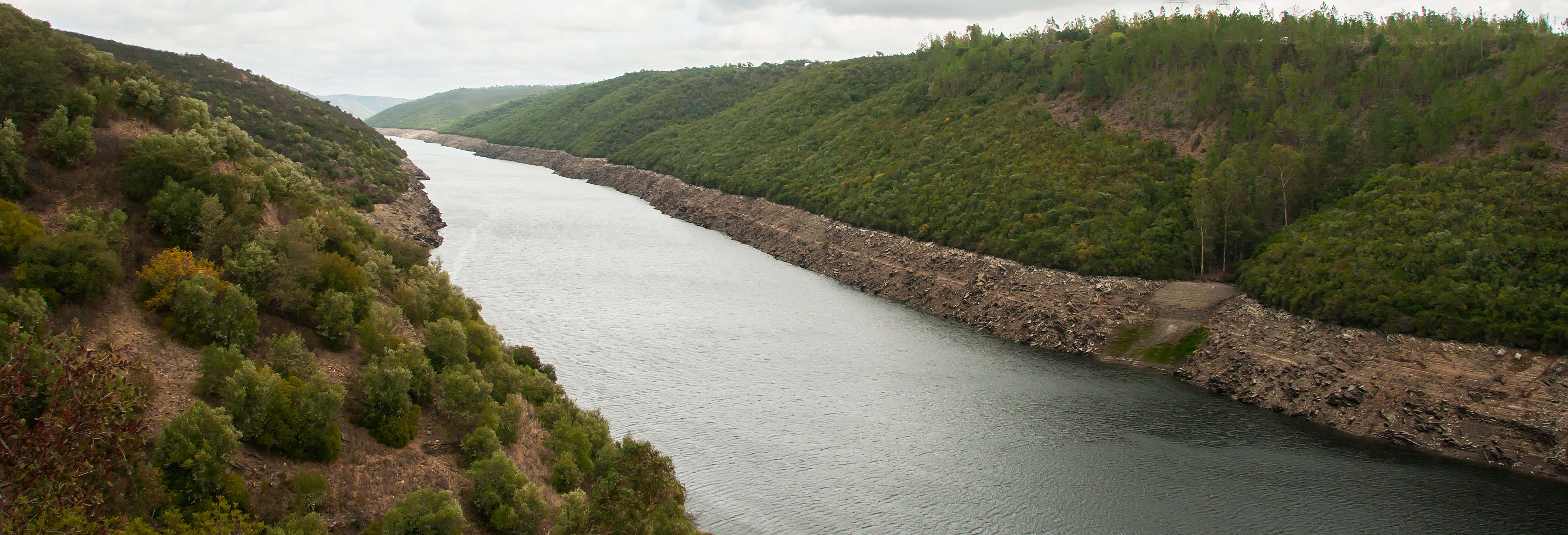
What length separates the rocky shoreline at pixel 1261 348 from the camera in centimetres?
3161

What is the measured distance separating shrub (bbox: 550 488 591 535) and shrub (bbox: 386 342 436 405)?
16.1ft

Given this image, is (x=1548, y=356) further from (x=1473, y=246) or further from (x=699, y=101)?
(x=699, y=101)

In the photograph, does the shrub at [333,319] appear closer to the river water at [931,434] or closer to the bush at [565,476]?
the bush at [565,476]

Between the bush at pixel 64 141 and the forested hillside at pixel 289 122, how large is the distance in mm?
35646

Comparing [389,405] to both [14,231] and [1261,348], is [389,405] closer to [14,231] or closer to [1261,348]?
[14,231]

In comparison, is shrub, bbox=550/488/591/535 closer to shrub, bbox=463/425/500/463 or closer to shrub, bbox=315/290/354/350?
shrub, bbox=463/425/500/463

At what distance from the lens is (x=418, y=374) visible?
23266 mm

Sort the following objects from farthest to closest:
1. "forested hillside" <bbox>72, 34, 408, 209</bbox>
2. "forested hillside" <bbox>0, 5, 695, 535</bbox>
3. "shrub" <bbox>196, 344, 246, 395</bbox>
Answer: "forested hillside" <bbox>72, 34, 408, 209</bbox> < "shrub" <bbox>196, 344, 246, 395</bbox> < "forested hillside" <bbox>0, 5, 695, 535</bbox>

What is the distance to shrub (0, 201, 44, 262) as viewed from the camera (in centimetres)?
1872

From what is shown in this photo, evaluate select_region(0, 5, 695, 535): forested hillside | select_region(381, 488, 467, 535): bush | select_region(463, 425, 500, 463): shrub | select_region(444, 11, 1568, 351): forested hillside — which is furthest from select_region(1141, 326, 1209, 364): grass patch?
select_region(381, 488, 467, 535): bush

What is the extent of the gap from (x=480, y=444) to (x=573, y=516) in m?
4.33

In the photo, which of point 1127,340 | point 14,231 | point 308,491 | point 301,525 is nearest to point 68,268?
point 14,231

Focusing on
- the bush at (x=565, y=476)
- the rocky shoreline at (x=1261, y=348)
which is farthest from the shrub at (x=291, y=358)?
the rocky shoreline at (x=1261, y=348)

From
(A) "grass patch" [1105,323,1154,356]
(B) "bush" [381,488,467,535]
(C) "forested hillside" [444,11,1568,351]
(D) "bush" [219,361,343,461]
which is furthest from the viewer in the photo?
(A) "grass patch" [1105,323,1154,356]
